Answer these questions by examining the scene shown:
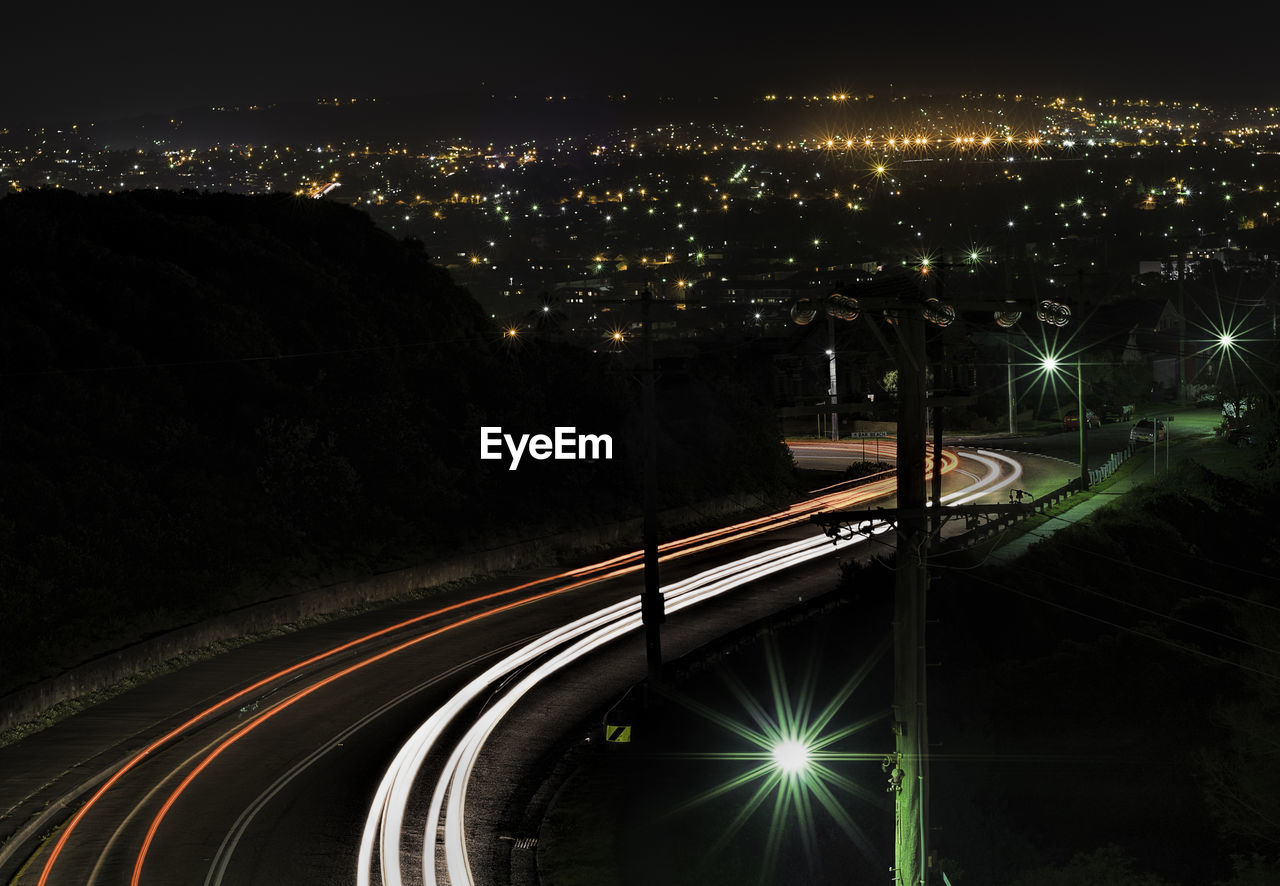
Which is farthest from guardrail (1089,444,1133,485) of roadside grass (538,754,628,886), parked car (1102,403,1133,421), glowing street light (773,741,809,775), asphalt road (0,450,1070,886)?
roadside grass (538,754,628,886)

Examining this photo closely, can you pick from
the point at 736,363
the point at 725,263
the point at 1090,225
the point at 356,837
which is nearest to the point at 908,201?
the point at 1090,225

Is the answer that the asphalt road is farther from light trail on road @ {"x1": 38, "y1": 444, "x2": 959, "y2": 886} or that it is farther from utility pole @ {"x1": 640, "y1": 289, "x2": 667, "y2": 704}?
utility pole @ {"x1": 640, "y1": 289, "x2": 667, "y2": 704}

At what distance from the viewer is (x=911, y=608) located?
547 inches

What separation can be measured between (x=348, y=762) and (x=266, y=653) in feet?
26.7

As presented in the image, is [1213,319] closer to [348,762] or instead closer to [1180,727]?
[1180,727]


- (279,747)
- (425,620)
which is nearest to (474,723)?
(279,747)

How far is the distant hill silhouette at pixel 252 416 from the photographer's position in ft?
108

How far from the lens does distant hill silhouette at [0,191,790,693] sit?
32.8 m

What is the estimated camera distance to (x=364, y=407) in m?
45.1

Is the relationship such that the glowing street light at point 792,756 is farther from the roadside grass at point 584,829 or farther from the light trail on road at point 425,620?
the light trail on road at point 425,620

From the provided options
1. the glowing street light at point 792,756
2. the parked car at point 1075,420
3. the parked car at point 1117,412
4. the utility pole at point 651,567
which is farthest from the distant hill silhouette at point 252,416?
the parked car at point 1117,412

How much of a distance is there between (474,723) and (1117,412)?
5679 centimetres

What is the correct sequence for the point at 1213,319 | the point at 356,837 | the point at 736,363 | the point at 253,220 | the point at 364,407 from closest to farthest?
the point at 356,837, the point at 364,407, the point at 253,220, the point at 736,363, the point at 1213,319

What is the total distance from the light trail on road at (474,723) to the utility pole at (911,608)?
0.92 meters
